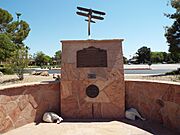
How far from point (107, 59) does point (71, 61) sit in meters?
1.10

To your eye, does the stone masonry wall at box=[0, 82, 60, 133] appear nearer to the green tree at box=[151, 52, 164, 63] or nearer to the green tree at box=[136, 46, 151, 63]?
the green tree at box=[136, 46, 151, 63]

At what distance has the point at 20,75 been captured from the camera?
9.30 m

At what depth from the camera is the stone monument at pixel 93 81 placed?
17.3 ft

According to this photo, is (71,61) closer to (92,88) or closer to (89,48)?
(89,48)

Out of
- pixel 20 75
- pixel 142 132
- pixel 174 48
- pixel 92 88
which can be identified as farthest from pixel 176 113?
pixel 174 48

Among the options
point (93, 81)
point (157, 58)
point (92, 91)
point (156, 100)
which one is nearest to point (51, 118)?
point (92, 91)

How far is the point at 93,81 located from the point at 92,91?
30cm

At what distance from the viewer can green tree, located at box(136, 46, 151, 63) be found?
5075cm

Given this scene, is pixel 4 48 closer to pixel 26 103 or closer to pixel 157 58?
pixel 26 103

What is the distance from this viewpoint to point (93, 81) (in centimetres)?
534

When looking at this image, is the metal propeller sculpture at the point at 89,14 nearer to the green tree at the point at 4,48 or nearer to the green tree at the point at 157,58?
the green tree at the point at 4,48

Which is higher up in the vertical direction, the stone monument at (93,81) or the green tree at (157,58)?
the green tree at (157,58)

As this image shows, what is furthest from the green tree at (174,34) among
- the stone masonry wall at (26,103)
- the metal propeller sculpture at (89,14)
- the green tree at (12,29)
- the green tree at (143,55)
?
the green tree at (143,55)

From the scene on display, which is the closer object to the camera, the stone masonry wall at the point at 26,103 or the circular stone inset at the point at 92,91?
the stone masonry wall at the point at 26,103
